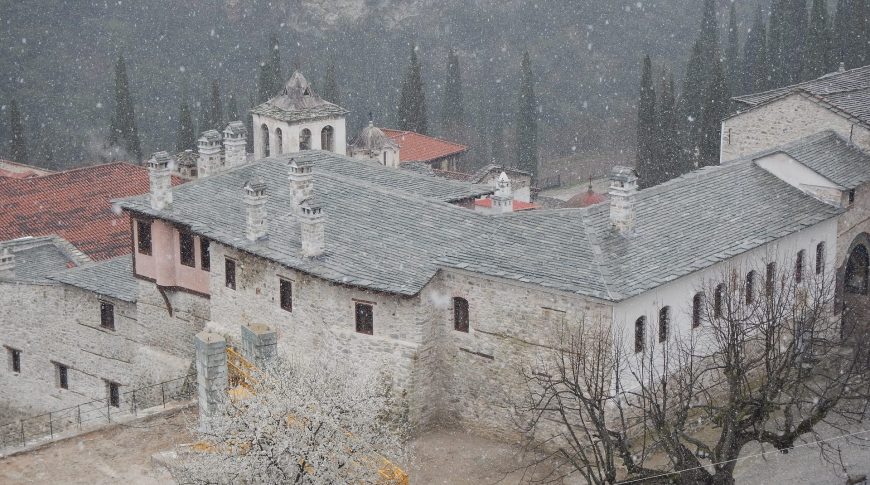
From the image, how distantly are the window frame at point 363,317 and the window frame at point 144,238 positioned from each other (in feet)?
26.3

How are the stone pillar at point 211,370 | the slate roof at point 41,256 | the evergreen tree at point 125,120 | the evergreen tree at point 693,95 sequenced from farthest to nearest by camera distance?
the evergreen tree at point 125,120 → the evergreen tree at point 693,95 → the slate roof at point 41,256 → the stone pillar at point 211,370

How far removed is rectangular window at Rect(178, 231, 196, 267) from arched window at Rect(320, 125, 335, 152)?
1370 cm

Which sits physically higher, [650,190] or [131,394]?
[650,190]

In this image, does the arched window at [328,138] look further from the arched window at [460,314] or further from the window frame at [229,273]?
the arched window at [460,314]

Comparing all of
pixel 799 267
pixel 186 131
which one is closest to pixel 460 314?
pixel 799 267

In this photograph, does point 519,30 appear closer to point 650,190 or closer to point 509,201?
point 509,201

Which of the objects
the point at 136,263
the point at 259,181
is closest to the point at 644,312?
the point at 259,181

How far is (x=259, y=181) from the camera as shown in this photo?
34188 millimetres

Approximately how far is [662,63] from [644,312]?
7821 centimetres

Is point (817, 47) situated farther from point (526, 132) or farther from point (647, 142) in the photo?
point (526, 132)

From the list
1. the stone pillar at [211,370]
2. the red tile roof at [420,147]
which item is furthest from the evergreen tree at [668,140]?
the stone pillar at [211,370]

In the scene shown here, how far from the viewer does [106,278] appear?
37875mm

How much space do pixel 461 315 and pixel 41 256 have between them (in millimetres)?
17469

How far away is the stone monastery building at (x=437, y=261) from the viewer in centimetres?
2839
